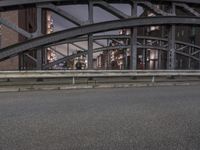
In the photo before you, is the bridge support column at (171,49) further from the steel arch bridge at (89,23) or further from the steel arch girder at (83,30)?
the steel arch girder at (83,30)

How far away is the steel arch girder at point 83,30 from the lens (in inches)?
650

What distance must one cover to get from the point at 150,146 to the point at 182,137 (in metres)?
0.84

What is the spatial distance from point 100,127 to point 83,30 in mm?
12268

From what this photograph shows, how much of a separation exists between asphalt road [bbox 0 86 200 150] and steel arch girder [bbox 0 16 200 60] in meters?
8.92

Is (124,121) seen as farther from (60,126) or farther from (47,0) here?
(47,0)

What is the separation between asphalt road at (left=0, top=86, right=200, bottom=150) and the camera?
14.4 ft

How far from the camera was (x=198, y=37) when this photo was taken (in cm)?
6203

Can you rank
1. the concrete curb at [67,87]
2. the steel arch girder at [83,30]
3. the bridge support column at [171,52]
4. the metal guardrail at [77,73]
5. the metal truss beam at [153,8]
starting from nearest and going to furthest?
1. the concrete curb at [67,87]
2. the metal guardrail at [77,73]
3. the steel arch girder at [83,30]
4. the metal truss beam at [153,8]
5. the bridge support column at [171,52]

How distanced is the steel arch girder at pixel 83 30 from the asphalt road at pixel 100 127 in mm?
8915

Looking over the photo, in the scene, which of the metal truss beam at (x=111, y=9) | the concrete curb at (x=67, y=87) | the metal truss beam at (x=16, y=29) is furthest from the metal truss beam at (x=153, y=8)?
the metal truss beam at (x=16, y=29)

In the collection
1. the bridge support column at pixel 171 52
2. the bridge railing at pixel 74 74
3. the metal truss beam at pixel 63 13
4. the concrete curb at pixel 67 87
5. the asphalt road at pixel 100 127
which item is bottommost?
the asphalt road at pixel 100 127

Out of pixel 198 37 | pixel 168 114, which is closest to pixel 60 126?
pixel 168 114

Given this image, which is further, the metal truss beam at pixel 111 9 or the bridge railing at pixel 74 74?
the metal truss beam at pixel 111 9

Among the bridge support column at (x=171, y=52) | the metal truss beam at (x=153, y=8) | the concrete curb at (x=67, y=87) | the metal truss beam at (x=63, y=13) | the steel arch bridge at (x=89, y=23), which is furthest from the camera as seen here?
the bridge support column at (x=171, y=52)
